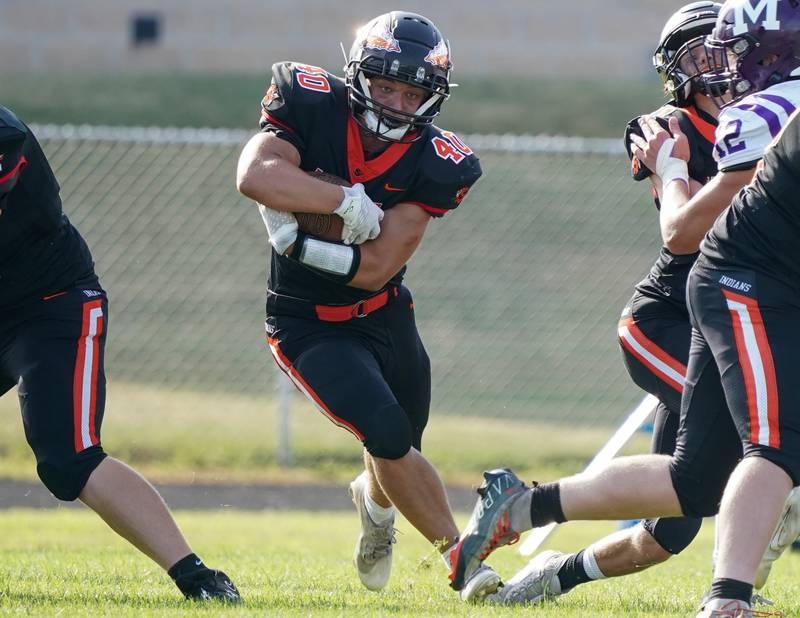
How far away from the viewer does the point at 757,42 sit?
404 centimetres

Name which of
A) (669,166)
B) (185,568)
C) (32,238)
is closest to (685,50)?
(669,166)

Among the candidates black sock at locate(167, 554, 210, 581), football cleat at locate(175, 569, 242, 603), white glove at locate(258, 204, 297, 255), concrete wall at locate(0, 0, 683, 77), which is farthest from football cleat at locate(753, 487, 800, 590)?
concrete wall at locate(0, 0, 683, 77)

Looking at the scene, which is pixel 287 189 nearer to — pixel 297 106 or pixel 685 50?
pixel 297 106

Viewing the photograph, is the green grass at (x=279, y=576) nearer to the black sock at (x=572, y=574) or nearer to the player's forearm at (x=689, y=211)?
the black sock at (x=572, y=574)

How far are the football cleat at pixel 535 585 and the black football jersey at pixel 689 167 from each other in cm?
102

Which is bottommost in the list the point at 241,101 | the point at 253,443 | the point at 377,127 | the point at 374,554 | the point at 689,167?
the point at 241,101

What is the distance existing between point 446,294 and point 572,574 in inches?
274

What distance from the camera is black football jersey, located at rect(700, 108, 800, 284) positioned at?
145 inches

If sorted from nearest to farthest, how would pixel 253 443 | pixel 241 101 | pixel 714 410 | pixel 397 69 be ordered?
1. pixel 714 410
2. pixel 397 69
3. pixel 253 443
4. pixel 241 101

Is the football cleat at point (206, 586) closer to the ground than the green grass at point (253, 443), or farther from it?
farther from it

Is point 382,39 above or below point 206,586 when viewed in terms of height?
above

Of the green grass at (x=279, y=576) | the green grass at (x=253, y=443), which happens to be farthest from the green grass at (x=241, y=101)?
the green grass at (x=279, y=576)

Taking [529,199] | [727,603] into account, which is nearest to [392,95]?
[727,603]

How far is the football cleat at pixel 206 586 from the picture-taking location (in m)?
4.32
